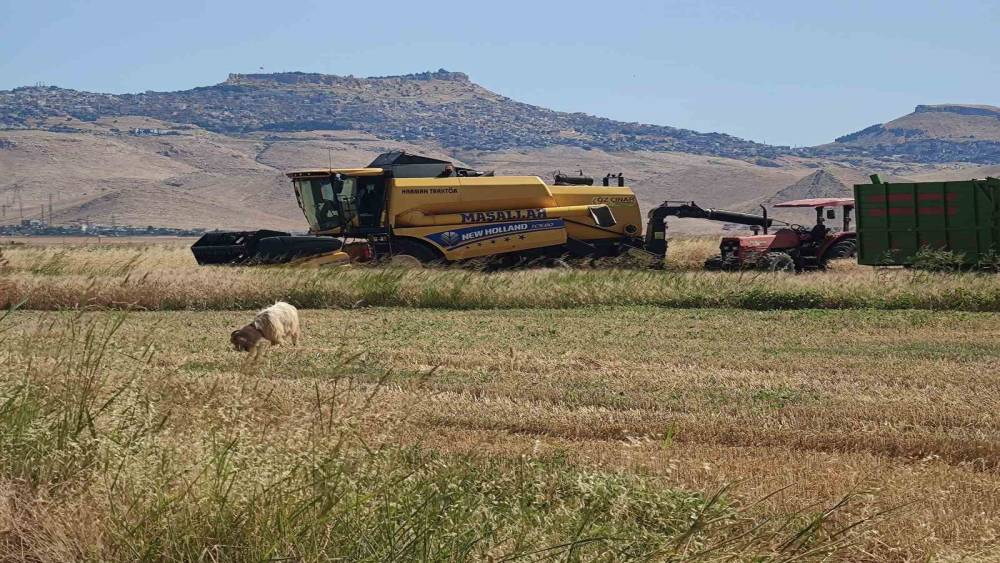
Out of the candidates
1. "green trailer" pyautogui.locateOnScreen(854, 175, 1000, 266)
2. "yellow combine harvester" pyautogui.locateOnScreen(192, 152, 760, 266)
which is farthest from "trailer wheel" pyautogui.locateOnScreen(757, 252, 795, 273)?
"yellow combine harvester" pyautogui.locateOnScreen(192, 152, 760, 266)

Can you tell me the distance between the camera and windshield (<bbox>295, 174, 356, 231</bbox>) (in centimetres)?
2692

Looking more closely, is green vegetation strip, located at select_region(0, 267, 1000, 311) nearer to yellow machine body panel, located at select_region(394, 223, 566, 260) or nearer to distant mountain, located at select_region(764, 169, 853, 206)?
yellow machine body panel, located at select_region(394, 223, 566, 260)

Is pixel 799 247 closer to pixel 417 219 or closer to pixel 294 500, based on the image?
pixel 417 219

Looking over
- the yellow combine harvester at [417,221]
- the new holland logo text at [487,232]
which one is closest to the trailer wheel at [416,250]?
the yellow combine harvester at [417,221]

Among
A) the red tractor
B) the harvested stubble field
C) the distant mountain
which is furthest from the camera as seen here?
the distant mountain

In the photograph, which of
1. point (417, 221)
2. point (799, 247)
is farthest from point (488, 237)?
point (799, 247)

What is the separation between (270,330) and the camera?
15.0 meters

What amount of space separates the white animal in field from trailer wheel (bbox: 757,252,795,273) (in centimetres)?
1449

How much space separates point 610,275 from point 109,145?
612 ft

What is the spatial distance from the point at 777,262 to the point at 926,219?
3525 millimetres

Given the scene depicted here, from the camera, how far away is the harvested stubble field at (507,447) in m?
5.22

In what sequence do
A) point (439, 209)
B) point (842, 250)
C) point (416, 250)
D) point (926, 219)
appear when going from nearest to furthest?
1. point (926, 219)
2. point (416, 250)
3. point (439, 209)
4. point (842, 250)

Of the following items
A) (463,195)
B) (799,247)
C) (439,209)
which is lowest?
(799,247)

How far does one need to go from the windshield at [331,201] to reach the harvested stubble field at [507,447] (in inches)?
446
